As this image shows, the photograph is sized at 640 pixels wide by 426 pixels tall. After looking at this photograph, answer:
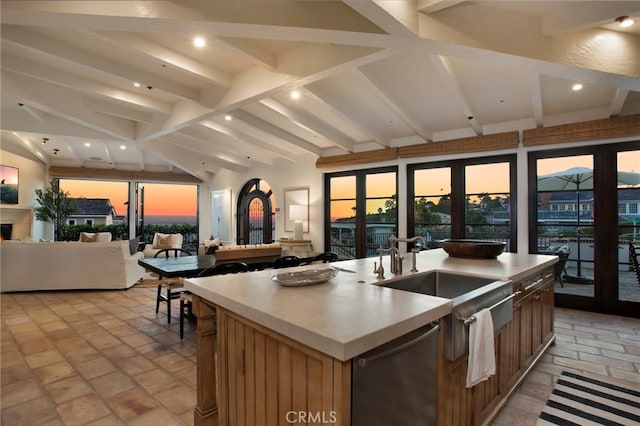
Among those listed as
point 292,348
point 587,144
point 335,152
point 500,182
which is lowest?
point 292,348

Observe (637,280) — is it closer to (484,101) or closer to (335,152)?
(484,101)

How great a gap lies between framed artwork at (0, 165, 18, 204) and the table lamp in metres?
6.57

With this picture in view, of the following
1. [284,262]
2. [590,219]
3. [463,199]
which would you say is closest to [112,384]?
[284,262]

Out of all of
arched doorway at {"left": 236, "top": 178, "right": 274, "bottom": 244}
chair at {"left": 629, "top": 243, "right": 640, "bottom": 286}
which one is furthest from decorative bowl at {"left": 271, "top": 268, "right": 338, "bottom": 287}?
arched doorway at {"left": 236, "top": 178, "right": 274, "bottom": 244}

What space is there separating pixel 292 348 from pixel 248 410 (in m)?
0.52

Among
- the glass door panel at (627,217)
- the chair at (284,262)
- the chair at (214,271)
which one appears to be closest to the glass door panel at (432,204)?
the glass door panel at (627,217)

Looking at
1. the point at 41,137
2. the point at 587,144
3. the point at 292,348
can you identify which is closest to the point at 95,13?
the point at 292,348

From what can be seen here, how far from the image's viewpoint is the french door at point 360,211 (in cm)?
643

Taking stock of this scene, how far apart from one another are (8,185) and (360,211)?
26.8 feet

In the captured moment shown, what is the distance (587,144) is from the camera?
442 centimetres

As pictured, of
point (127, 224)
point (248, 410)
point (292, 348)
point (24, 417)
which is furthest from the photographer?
point (127, 224)

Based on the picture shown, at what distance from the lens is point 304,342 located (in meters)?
1.10

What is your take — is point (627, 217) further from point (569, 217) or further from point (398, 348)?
point (398, 348)

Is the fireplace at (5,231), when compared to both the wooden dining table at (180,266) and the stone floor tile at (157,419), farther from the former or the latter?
the stone floor tile at (157,419)
